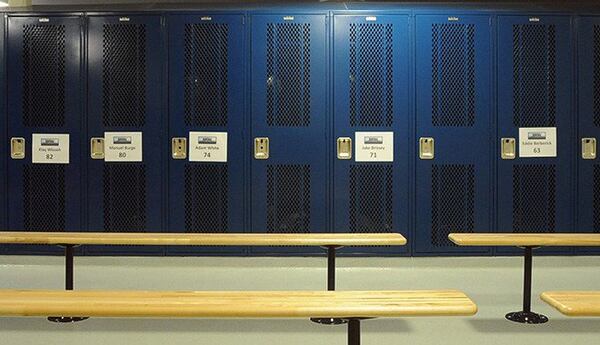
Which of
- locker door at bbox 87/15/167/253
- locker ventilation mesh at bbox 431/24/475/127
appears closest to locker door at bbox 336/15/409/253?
locker ventilation mesh at bbox 431/24/475/127

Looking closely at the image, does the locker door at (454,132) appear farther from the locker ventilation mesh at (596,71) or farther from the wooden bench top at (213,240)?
the wooden bench top at (213,240)

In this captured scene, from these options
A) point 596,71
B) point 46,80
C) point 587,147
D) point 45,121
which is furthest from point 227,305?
point 596,71

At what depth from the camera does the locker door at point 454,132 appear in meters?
4.88

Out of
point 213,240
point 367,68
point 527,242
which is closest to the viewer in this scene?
point 527,242

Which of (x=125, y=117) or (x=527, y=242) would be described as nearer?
(x=527, y=242)

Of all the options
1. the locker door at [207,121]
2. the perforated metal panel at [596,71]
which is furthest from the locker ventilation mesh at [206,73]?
the perforated metal panel at [596,71]

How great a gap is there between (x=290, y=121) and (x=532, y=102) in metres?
2.26

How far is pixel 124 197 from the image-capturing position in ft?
16.2

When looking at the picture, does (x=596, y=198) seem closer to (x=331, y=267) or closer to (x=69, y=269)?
(x=331, y=267)

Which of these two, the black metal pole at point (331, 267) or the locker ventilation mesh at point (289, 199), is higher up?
the locker ventilation mesh at point (289, 199)

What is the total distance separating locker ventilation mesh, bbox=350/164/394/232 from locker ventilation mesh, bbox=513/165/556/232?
117 cm

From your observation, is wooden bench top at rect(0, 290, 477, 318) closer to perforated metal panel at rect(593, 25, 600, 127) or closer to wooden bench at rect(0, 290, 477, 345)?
wooden bench at rect(0, 290, 477, 345)

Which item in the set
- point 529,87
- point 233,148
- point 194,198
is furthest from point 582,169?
point 194,198

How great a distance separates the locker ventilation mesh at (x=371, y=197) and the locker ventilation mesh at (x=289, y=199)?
43 cm
